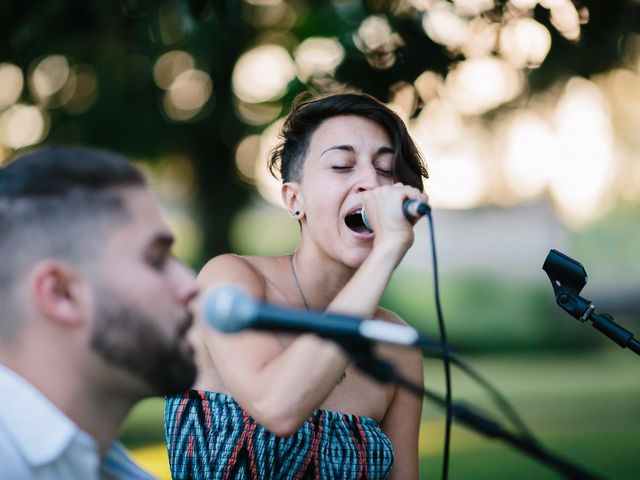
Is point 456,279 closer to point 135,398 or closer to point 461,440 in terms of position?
point 461,440

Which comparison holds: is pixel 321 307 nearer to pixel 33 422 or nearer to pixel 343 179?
pixel 343 179

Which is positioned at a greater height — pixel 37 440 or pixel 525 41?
pixel 525 41

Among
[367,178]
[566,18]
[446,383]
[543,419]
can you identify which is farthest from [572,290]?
[543,419]

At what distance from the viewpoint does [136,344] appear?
164 centimetres

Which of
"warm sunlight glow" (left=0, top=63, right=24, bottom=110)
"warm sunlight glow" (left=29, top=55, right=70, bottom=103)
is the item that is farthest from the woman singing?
"warm sunlight glow" (left=29, top=55, right=70, bottom=103)

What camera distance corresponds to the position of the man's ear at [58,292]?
1.62 metres

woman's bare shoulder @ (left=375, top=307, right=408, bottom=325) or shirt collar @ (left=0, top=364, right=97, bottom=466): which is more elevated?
woman's bare shoulder @ (left=375, top=307, right=408, bottom=325)

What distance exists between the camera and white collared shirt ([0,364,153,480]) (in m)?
1.56

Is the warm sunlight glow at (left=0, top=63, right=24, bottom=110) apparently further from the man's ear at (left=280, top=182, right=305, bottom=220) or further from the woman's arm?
the woman's arm

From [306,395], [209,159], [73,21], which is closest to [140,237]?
[306,395]

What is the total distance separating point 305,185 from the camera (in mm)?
2934

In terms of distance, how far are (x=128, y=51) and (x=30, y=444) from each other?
6.29 meters

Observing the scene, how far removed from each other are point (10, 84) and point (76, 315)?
19.9 ft

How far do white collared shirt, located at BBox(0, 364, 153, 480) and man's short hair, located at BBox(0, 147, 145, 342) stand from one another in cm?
12
